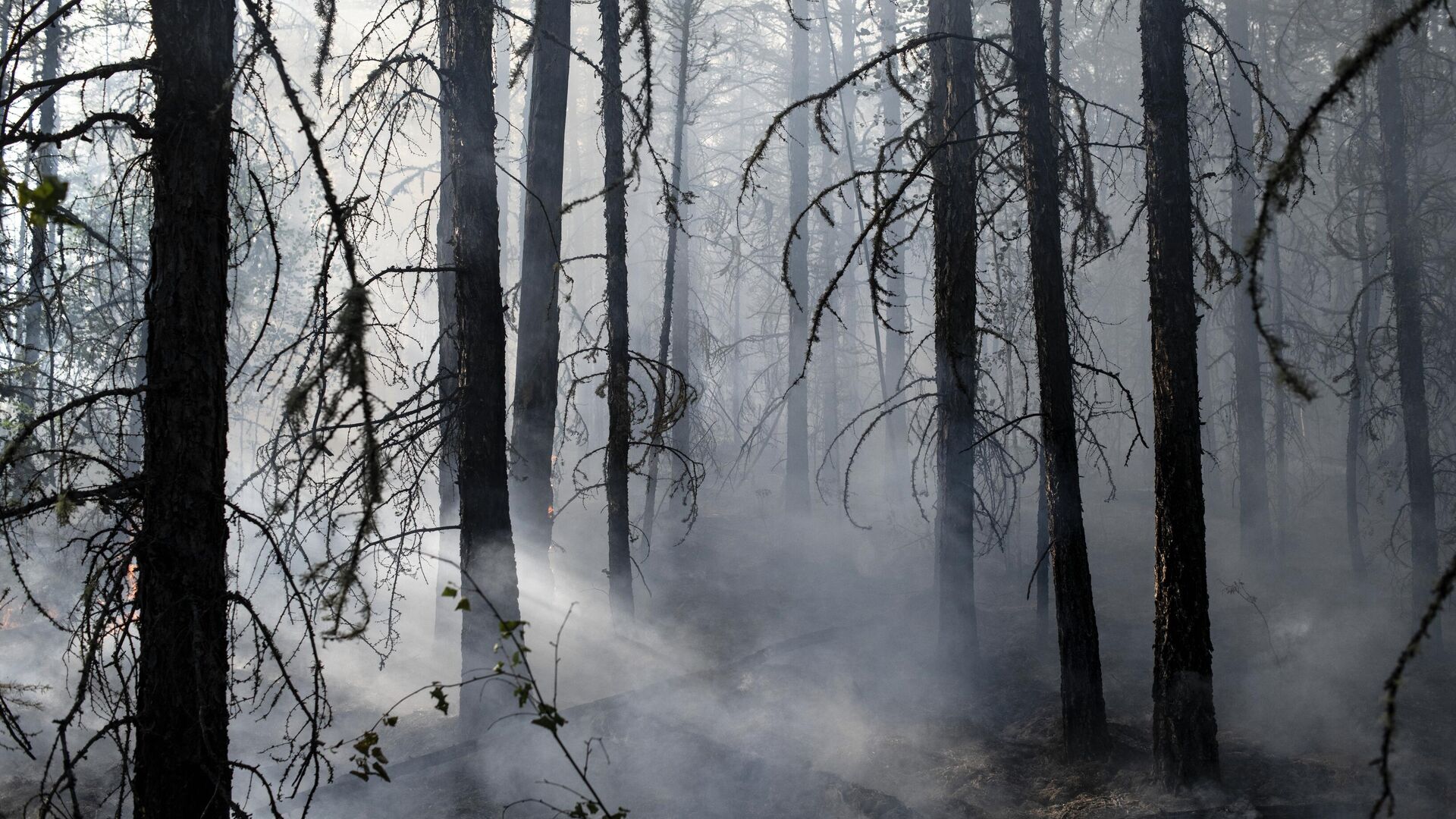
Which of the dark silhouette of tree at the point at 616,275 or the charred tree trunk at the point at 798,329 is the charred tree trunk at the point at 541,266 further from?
the charred tree trunk at the point at 798,329

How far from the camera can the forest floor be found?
728cm

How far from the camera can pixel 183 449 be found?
3635mm

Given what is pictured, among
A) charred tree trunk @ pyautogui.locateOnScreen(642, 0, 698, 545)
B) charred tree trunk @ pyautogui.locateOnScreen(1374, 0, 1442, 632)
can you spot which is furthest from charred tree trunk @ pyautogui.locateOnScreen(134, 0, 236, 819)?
charred tree trunk @ pyautogui.locateOnScreen(1374, 0, 1442, 632)


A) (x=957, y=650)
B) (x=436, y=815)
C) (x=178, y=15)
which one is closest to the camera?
(x=178, y=15)

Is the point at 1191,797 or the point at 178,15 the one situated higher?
the point at 178,15

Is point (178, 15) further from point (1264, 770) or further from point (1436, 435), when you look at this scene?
point (1436, 435)

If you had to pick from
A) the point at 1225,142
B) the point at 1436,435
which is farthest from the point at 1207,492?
the point at 1225,142

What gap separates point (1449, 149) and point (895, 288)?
1243cm

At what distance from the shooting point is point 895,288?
2550cm

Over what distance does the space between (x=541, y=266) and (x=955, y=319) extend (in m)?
4.76

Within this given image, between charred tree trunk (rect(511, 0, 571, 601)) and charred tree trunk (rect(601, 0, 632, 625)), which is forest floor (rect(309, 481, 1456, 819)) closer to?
charred tree trunk (rect(601, 0, 632, 625))

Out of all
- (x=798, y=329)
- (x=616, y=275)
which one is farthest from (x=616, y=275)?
(x=798, y=329)

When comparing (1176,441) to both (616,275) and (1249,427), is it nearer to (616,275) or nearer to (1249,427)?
(616,275)

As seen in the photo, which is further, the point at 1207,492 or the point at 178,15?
the point at 1207,492
